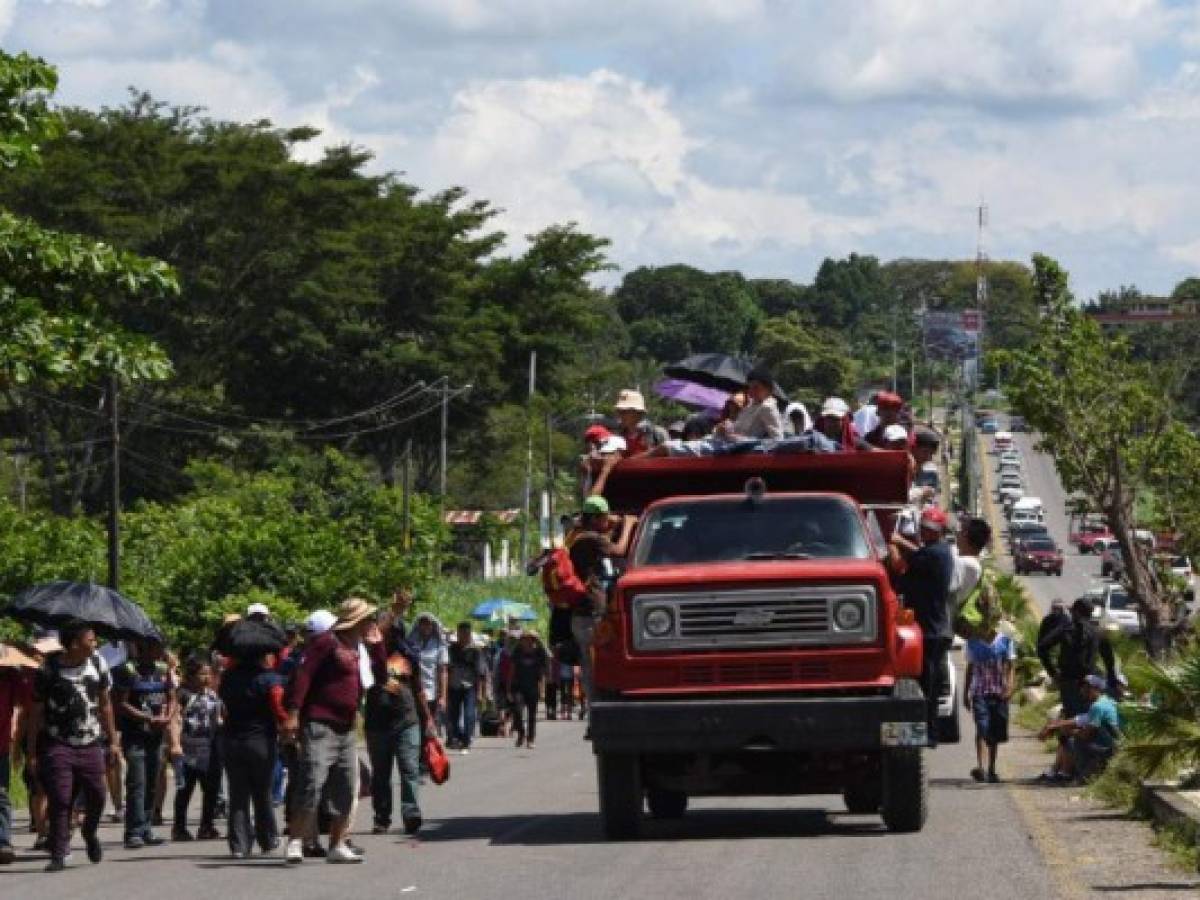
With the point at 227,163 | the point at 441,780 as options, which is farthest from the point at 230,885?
the point at 227,163

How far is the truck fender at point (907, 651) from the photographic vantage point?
18156mm

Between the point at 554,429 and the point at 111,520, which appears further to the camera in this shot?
the point at 554,429

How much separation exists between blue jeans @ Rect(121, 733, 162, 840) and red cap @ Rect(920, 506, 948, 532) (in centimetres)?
629

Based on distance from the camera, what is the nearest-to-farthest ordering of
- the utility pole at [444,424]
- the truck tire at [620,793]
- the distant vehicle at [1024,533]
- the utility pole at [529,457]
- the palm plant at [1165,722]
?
the truck tire at [620,793] < the palm plant at [1165,722] < the utility pole at [444,424] < the utility pole at [529,457] < the distant vehicle at [1024,533]

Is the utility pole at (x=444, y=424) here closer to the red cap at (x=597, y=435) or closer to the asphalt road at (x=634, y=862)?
the asphalt road at (x=634, y=862)

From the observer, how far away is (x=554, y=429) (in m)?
84.6

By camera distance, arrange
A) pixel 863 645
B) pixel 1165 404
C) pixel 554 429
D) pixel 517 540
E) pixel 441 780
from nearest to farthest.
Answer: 1. pixel 863 645
2. pixel 441 780
3. pixel 1165 404
4. pixel 554 429
5. pixel 517 540

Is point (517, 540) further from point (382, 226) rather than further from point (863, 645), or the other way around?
point (863, 645)

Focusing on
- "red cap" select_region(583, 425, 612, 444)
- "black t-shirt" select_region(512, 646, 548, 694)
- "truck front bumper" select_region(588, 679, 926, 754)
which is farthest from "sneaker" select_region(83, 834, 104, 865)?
"black t-shirt" select_region(512, 646, 548, 694)

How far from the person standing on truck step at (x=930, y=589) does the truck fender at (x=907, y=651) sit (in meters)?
1.11

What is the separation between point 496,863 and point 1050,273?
117ft

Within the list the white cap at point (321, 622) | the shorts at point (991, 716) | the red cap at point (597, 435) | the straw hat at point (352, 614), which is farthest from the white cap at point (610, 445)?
the shorts at point (991, 716)

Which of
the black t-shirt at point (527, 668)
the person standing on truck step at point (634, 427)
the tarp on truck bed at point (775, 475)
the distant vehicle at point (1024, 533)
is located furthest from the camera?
the distant vehicle at point (1024, 533)

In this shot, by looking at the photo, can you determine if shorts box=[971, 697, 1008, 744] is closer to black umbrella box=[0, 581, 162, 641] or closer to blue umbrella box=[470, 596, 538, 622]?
black umbrella box=[0, 581, 162, 641]
